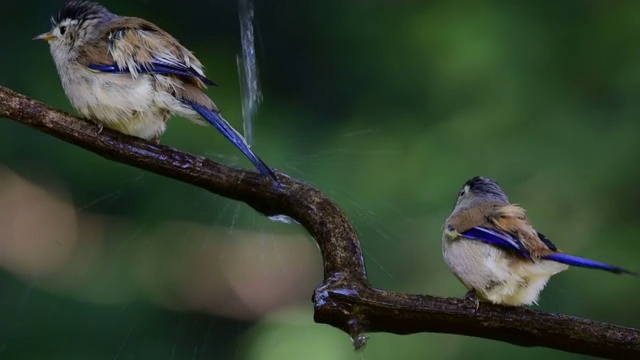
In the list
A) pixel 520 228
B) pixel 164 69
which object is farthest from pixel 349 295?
pixel 164 69

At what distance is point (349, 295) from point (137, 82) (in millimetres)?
1254

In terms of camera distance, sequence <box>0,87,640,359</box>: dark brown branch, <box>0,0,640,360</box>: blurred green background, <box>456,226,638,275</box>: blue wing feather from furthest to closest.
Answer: <box>0,0,640,360</box>: blurred green background, <box>456,226,638,275</box>: blue wing feather, <box>0,87,640,359</box>: dark brown branch

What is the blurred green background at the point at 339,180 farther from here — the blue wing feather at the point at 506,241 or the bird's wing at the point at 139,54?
the blue wing feather at the point at 506,241

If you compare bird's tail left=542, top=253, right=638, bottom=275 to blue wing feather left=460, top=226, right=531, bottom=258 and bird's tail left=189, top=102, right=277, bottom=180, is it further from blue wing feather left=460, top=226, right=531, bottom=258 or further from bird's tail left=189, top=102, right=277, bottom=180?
bird's tail left=189, top=102, right=277, bottom=180

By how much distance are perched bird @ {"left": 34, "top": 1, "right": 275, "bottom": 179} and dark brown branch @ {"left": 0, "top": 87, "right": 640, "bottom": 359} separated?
0.28 metres

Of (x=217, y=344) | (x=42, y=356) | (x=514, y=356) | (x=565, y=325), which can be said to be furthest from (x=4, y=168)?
(x=565, y=325)

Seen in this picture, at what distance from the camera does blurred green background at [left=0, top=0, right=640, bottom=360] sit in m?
5.25

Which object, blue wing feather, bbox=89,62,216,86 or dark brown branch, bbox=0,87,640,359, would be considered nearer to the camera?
dark brown branch, bbox=0,87,640,359

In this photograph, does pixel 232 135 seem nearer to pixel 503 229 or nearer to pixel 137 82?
pixel 137 82

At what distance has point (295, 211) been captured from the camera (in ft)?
10.8

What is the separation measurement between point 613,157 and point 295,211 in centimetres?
252

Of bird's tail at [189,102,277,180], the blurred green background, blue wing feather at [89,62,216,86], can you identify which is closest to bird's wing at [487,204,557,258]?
bird's tail at [189,102,277,180]

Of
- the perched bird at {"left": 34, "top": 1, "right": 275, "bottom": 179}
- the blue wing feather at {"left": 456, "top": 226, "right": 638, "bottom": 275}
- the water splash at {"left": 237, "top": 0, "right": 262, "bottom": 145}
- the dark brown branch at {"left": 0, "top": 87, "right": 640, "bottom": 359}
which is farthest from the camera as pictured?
the water splash at {"left": 237, "top": 0, "right": 262, "bottom": 145}

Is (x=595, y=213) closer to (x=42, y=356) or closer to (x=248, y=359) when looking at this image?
(x=248, y=359)
